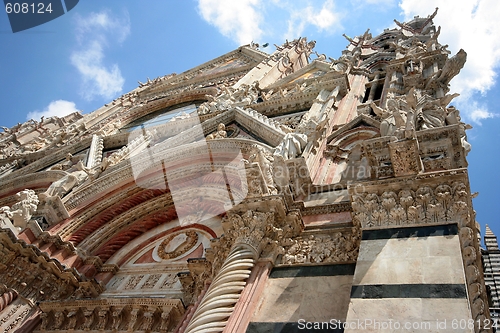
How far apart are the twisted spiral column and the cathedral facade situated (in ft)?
0.06

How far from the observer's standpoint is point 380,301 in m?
3.79

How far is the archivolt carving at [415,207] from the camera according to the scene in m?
4.50

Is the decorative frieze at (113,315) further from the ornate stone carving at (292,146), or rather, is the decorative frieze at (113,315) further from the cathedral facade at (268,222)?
the ornate stone carving at (292,146)

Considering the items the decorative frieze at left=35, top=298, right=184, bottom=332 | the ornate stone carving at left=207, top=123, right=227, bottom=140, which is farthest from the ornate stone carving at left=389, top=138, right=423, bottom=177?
the ornate stone carving at left=207, top=123, right=227, bottom=140

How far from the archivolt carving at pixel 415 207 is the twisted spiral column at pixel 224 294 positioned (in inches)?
58.2

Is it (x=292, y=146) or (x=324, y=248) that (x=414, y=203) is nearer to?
(x=324, y=248)

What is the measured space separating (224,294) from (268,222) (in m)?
1.24

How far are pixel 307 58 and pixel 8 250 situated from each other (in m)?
22.3

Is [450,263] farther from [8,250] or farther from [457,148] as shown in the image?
[8,250]

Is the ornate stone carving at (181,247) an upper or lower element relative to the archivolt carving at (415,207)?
upper

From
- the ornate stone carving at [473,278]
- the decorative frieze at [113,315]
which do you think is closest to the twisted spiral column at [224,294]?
the decorative frieze at [113,315]

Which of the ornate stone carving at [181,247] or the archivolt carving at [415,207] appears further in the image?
the ornate stone carving at [181,247]

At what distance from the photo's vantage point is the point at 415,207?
4.66 metres

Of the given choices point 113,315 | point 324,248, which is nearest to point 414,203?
point 324,248
